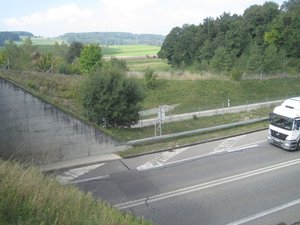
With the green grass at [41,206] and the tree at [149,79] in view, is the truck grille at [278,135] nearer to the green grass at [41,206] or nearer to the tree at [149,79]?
the green grass at [41,206]

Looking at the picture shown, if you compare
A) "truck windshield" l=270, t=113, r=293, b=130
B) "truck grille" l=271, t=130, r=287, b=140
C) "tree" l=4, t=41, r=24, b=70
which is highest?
"tree" l=4, t=41, r=24, b=70

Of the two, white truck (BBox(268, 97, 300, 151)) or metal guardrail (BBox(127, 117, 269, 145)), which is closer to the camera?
white truck (BBox(268, 97, 300, 151))

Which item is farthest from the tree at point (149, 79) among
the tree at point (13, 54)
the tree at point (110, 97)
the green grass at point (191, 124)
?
the tree at point (13, 54)

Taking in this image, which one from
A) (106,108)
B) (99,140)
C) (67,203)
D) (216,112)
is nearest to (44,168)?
(99,140)

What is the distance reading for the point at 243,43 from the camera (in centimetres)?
6425

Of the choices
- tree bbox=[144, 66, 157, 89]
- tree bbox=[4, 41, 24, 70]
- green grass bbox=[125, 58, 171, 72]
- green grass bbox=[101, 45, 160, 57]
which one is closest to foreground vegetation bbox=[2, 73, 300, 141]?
tree bbox=[144, 66, 157, 89]

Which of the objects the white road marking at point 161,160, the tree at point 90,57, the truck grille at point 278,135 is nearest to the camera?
the white road marking at point 161,160

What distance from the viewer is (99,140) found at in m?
18.8

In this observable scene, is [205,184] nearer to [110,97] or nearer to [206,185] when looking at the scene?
[206,185]

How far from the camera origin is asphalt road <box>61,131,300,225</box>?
12133 mm

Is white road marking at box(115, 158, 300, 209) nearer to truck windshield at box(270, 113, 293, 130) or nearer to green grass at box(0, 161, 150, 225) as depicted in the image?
truck windshield at box(270, 113, 293, 130)

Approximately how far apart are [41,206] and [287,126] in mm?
15468

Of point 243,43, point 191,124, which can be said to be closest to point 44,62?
point 243,43

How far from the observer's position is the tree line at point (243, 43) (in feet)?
167
